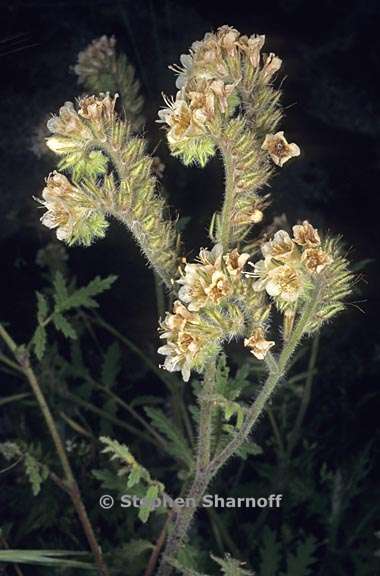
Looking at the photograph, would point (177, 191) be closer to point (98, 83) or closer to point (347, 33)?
point (98, 83)

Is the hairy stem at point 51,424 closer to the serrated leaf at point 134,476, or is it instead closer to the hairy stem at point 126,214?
the serrated leaf at point 134,476

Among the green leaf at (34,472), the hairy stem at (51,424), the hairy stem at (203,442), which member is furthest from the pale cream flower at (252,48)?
the green leaf at (34,472)

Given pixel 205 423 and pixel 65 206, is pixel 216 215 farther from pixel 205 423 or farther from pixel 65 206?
pixel 205 423

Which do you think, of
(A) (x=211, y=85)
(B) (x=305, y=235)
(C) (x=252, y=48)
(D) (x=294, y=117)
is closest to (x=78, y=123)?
(A) (x=211, y=85)

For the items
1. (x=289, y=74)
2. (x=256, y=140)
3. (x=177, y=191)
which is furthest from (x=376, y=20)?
(x=256, y=140)

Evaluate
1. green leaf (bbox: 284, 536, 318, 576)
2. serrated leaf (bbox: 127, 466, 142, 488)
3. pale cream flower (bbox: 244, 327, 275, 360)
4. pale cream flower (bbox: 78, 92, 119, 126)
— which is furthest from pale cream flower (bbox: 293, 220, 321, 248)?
green leaf (bbox: 284, 536, 318, 576)
